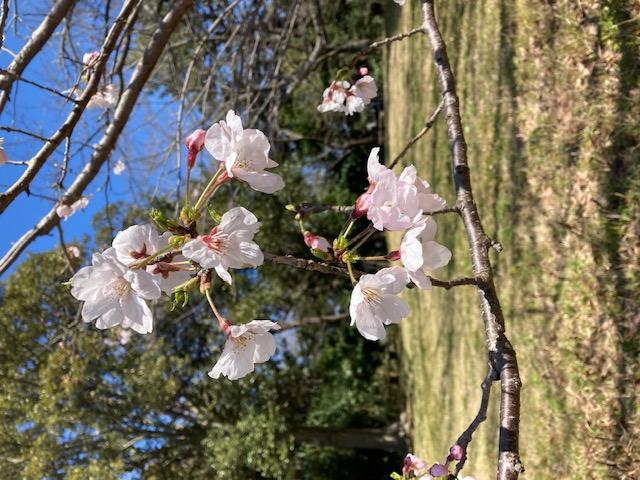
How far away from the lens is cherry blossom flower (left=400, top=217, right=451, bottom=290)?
1.10 m

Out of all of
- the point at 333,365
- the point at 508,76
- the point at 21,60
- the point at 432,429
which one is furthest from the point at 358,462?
the point at 21,60

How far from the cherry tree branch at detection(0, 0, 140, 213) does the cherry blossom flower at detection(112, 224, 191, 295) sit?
2.96 ft

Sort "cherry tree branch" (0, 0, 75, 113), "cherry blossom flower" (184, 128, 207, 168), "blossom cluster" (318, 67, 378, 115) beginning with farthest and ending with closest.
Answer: "blossom cluster" (318, 67, 378, 115), "cherry tree branch" (0, 0, 75, 113), "cherry blossom flower" (184, 128, 207, 168)

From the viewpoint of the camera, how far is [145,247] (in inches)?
41.6

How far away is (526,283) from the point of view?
3.25m

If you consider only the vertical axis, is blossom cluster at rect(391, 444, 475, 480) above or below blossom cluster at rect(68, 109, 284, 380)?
below

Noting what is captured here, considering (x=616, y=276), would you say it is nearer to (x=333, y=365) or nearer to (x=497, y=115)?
(x=497, y=115)

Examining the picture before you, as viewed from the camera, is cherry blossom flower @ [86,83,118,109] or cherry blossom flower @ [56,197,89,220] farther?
cherry blossom flower @ [86,83,118,109]

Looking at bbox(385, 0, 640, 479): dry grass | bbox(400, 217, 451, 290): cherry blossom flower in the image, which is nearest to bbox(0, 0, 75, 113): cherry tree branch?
bbox(400, 217, 451, 290): cherry blossom flower

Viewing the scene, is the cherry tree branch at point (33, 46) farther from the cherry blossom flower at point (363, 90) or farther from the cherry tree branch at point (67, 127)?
the cherry blossom flower at point (363, 90)

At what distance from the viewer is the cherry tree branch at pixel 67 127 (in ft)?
5.98

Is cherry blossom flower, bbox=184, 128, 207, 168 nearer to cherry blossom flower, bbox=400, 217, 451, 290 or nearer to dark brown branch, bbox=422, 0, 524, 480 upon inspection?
cherry blossom flower, bbox=400, 217, 451, 290

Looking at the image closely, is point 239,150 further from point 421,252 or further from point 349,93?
point 349,93

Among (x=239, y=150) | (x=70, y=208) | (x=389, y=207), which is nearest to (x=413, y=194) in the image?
(x=389, y=207)
